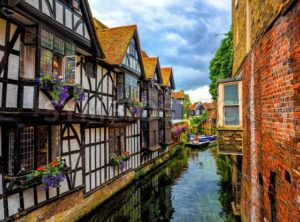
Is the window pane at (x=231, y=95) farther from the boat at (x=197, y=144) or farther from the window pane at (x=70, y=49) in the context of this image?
the boat at (x=197, y=144)

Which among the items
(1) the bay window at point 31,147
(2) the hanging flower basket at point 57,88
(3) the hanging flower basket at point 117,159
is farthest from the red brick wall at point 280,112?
(3) the hanging flower basket at point 117,159

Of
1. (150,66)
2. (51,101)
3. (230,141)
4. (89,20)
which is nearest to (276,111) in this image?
(230,141)

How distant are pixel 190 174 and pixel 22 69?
16.3m

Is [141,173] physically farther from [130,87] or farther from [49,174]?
[49,174]

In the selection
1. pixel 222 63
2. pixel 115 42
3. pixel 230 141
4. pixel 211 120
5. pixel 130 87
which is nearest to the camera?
pixel 230 141

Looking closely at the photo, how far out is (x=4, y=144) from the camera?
708 cm

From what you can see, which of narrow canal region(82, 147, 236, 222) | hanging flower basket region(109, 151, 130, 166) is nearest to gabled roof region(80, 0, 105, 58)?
hanging flower basket region(109, 151, 130, 166)

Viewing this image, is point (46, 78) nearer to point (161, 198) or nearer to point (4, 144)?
point (4, 144)

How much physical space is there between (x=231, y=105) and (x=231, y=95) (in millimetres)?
374

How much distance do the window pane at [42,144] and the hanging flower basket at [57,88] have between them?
3.84ft

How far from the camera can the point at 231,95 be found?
8.76 m

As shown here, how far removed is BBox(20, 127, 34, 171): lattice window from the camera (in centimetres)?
777

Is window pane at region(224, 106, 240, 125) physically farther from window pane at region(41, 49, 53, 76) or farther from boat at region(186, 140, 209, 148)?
boat at region(186, 140, 209, 148)

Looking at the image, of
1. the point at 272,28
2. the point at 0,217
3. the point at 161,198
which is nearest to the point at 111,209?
the point at 161,198
